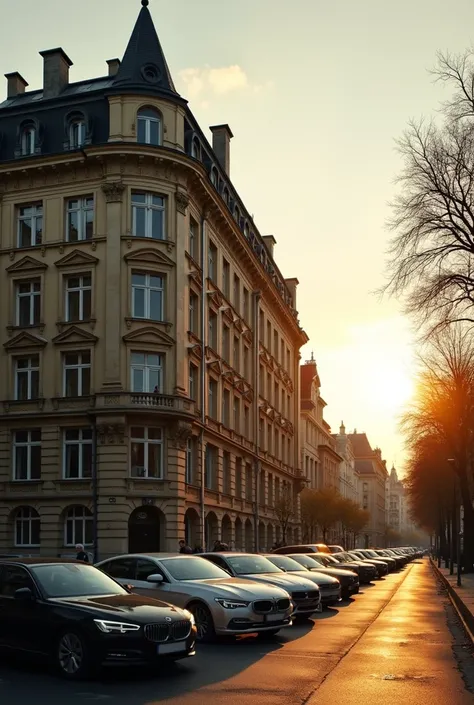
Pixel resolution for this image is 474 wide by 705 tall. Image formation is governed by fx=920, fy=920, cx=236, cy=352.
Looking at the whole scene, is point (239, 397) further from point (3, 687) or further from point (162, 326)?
point (3, 687)

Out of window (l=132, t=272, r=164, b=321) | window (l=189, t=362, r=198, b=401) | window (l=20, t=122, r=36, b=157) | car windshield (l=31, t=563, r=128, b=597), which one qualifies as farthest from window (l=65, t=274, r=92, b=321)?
car windshield (l=31, t=563, r=128, b=597)

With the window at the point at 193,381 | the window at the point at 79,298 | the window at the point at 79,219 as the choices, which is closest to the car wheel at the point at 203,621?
the window at the point at 79,298

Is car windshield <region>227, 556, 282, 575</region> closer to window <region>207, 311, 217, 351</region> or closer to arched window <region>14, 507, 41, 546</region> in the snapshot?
arched window <region>14, 507, 41, 546</region>

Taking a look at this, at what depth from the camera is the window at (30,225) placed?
39.9 meters

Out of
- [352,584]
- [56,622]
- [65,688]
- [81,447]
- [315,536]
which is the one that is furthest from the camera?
[315,536]

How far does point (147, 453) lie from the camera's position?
3697 centimetres

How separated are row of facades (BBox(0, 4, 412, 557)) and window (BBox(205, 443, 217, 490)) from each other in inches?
29.3

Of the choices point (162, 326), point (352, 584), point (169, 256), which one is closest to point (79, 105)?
point (169, 256)

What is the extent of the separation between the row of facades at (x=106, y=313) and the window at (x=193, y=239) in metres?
0.12

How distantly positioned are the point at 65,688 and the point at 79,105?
32466mm

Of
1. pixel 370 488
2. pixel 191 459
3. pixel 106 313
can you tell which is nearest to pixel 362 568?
pixel 191 459

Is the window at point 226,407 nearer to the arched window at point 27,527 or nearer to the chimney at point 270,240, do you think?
the arched window at point 27,527

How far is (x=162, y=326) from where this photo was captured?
38.0m

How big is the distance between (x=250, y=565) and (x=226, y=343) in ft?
97.0
